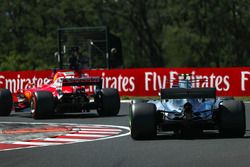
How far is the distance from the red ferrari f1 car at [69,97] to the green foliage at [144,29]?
131 ft

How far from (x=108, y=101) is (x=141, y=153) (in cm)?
1114

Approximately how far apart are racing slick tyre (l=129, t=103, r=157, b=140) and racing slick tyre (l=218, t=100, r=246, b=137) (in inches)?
52.4

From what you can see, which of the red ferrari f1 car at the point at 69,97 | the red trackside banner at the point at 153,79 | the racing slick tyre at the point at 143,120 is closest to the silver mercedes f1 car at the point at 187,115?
the racing slick tyre at the point at 143,120

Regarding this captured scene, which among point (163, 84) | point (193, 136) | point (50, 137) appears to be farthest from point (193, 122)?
point (163, 84)

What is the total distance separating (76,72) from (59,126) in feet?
16.3

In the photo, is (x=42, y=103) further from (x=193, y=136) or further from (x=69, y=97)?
(x=193, y=136)

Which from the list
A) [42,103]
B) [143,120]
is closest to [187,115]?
[143,120]

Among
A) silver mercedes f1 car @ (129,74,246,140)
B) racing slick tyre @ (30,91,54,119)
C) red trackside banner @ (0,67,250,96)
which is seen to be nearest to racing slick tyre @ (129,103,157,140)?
silver mercedes f1 car @ (129,74,246,140)

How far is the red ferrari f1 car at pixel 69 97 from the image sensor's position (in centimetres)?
2286

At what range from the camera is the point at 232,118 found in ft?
48.5

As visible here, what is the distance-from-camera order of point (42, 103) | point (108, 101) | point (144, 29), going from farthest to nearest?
point (144, 29) < point (108, 101) < point (42, 103)

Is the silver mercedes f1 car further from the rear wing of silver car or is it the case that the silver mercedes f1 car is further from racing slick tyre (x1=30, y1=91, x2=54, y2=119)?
racing slick tyre (x1=30, y1=91, x2=54, y2=119)

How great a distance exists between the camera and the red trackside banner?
33.8 m

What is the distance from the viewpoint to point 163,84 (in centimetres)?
3550
